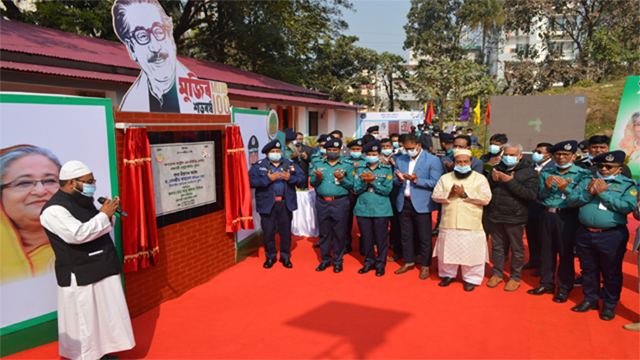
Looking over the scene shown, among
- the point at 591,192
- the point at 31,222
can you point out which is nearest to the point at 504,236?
the point at 591,192

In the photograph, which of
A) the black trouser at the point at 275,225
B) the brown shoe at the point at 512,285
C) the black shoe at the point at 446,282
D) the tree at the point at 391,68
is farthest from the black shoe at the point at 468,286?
the tree at the point at 391,68

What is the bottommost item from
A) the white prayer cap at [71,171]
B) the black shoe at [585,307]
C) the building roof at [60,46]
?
the black shoe at [585,307]

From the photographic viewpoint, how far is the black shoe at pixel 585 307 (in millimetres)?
4258

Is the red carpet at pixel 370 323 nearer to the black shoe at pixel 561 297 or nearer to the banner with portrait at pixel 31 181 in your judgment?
the black shoe at pixel 561 297

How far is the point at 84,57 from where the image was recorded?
10312mm

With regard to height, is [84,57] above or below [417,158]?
above

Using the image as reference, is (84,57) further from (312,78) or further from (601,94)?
(601,94)

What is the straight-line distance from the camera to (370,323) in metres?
4.12

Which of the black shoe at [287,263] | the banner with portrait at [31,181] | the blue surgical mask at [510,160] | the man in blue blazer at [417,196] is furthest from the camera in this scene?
the black shoe at [287,263]

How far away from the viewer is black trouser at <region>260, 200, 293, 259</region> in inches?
226

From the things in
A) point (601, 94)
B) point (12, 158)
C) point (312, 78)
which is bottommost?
point (12, 158)

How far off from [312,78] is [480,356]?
93.1 ft

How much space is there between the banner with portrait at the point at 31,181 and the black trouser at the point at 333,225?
2.98 meters

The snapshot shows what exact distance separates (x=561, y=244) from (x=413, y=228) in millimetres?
1788
